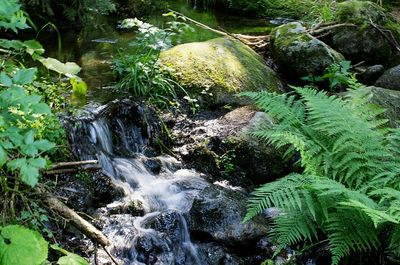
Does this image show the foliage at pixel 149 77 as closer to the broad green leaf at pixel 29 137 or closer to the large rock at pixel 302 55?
the large rock at pixel 302 55

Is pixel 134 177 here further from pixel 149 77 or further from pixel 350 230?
pixel 350 230

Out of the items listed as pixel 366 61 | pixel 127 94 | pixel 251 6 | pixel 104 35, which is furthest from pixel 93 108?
pixel 251 6

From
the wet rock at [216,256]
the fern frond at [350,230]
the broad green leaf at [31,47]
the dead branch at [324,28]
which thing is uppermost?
the broad green leaf at [31,47]

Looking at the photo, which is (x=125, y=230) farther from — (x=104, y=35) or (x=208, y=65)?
(x=104, y=35)

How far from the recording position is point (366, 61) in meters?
7.59

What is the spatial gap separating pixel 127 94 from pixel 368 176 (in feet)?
10.5

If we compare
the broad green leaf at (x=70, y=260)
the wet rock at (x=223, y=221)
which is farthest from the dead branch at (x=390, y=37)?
the broad green leaf at (x=70, y=260)

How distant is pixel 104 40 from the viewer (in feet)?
27.0

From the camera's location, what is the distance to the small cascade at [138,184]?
3.74 metres

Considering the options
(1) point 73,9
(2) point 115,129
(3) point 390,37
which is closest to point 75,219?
(2) point 115,129

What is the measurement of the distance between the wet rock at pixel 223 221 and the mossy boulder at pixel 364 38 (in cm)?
460

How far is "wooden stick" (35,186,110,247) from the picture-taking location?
9.34ft

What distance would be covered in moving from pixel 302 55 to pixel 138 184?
357 centimetres

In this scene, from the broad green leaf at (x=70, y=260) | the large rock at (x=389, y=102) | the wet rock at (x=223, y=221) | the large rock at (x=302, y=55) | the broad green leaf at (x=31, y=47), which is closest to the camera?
the broad green leaf at (x=70, y=260)
